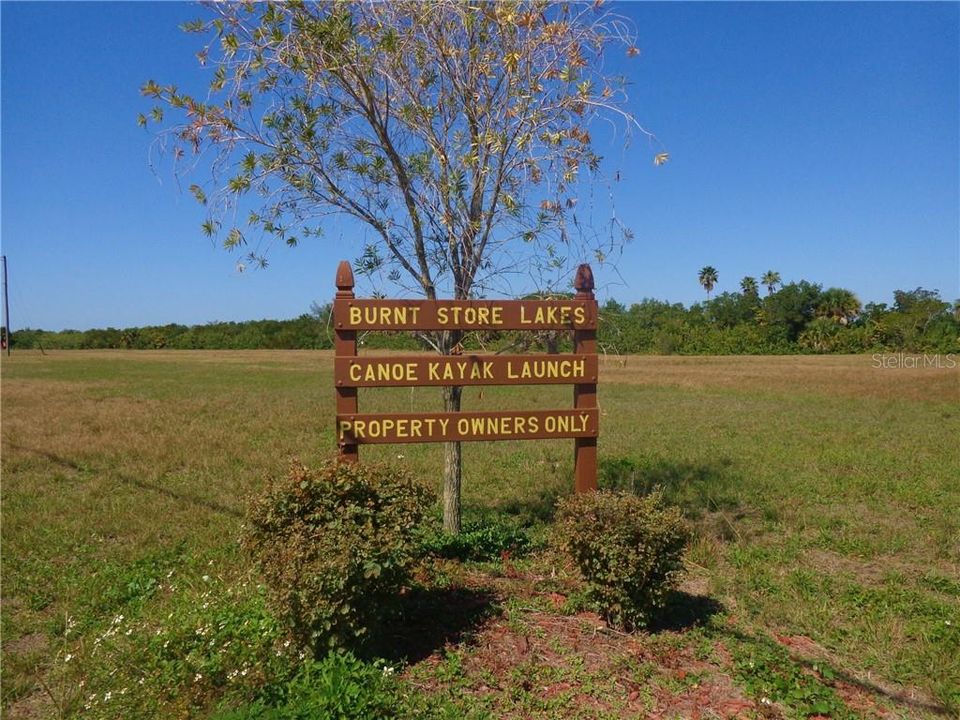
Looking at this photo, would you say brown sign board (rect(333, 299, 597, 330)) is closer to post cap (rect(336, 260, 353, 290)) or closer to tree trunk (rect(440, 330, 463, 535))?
post cap (rect(336, 260, 353, 290))

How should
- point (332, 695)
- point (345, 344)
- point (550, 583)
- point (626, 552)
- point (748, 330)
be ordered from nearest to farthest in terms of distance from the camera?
1. point (332, 695)
2. point (626, 552)
3. point (550, 583)
4. point (345, 344)
5. point (748, 330)

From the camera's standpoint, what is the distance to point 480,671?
3.84 m

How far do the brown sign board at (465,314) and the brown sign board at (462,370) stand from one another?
254mm

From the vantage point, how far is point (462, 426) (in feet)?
18.5

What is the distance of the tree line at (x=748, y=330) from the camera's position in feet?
172

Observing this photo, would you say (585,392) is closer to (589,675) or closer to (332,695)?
(589,675)

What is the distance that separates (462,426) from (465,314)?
2.98 feet

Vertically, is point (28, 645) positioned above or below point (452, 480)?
→ below

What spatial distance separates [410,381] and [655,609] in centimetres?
245

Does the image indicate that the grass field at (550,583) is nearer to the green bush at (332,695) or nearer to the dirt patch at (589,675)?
the dirt patch at (589,675)
